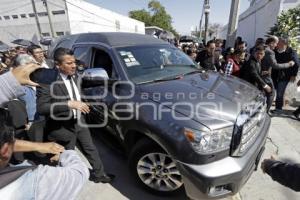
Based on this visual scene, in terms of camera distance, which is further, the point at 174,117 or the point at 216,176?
the point at 174,117

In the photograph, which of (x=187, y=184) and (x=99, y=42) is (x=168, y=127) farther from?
(x=99, y=42)

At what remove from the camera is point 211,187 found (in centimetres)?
243

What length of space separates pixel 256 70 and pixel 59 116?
12.2 ft

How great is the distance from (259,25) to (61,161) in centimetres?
1968

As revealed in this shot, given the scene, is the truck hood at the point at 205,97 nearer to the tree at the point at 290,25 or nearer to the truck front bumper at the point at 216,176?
the truck front bumper at the point at 216,176

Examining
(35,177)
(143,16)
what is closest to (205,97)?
(35,177)

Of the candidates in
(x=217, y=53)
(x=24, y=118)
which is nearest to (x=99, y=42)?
(x=24, y=118)

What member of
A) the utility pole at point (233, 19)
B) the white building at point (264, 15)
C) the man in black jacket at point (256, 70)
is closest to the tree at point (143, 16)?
the white building at point (264, 15)

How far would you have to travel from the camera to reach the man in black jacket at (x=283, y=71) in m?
5.64

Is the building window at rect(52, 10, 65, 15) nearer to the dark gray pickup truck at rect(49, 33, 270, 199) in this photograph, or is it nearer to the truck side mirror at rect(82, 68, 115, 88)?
the dark gray pickup truck at rect(49, 33, 270, 199)

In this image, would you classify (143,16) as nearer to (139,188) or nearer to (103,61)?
(103,61)

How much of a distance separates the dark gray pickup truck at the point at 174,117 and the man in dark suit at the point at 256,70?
1.41 metres

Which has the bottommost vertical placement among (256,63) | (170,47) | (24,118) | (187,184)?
(187,184)

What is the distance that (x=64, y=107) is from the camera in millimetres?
2789
